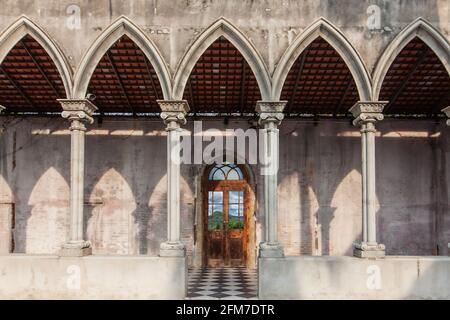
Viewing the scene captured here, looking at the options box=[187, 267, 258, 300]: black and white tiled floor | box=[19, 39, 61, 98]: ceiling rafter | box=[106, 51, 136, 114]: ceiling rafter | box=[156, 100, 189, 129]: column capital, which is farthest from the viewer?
box=[106, 51, 136, 114]: ceiling rafter

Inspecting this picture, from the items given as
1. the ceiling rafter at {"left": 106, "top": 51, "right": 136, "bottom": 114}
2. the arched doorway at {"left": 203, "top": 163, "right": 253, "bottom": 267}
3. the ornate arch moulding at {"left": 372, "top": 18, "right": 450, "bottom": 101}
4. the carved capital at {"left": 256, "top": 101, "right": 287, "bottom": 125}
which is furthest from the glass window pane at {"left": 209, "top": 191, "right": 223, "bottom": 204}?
the ornate arch moulding at {"left": 372, "top": 18, "right": 450, "bottom": 101}

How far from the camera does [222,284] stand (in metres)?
11.3

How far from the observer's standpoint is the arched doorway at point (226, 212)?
1429 cm

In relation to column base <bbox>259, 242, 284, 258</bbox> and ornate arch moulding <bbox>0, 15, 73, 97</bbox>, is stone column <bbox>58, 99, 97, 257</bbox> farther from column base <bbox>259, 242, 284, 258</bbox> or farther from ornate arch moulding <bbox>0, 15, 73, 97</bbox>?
column base <bbox>259, 242, 284, 258</bbox>

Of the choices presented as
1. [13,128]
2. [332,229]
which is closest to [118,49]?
[13,128]

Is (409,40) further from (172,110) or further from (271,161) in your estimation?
(172,110)

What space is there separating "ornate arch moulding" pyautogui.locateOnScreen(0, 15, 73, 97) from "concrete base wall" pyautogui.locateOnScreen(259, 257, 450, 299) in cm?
527

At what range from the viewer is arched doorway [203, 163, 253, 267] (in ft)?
46.9

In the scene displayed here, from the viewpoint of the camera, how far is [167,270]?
9.34 m

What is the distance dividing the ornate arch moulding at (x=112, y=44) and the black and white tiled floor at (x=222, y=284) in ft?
13.3

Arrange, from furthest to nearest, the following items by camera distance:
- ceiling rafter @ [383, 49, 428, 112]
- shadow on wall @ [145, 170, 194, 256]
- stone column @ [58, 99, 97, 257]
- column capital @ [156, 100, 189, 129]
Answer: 1. shadow on wall @ [145, 170, 194, 256]
2. ceiling rafter @ [383, 49, 428, 112]
3. column capital @ [156, 100, 189, 129]
4. stone column @ [58, 99, 97, 257]

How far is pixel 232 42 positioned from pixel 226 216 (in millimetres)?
6107

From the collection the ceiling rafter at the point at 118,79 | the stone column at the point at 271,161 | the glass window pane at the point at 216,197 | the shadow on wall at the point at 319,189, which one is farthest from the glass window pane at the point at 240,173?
the stone column at the point at 271,161

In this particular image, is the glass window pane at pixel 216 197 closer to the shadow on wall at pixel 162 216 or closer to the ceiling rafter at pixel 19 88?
the shadow on wall at pixel 162 216
